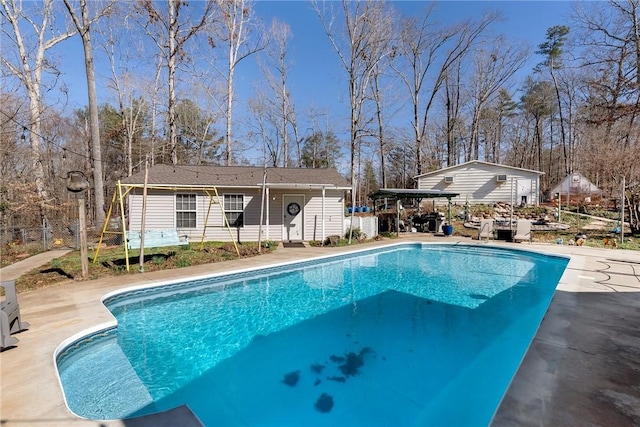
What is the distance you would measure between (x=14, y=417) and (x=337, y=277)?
269 inches

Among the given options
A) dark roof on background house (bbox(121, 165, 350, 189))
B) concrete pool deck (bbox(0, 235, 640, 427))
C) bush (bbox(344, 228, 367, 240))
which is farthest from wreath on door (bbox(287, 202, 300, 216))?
concrete pool deck (bbox(0, 235, 640, 427))

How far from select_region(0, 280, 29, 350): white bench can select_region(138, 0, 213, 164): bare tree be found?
11.6m

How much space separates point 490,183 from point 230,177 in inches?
702

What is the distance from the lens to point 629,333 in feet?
12.5

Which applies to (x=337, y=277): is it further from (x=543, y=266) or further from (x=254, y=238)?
(x=543, y=266)

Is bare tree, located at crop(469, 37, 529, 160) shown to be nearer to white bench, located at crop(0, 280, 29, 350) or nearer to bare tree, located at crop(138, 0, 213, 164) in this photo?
bare tree, located at crop(138, 0, 213, 164)

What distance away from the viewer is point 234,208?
12367mm

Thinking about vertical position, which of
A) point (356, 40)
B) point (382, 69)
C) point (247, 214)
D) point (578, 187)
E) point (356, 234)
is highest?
point (382, 69)

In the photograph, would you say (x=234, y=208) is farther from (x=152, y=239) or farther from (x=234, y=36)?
(x=234, y=36)

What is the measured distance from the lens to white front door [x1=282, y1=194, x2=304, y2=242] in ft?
42.8

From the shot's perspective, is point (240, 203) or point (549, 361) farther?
point (240, 203)

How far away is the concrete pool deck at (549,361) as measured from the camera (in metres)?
2.40

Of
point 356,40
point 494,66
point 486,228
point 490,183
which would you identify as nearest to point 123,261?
point 486,228

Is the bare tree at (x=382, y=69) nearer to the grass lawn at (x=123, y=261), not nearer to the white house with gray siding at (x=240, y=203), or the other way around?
the white house with gray siding at (x=240, y=203)
